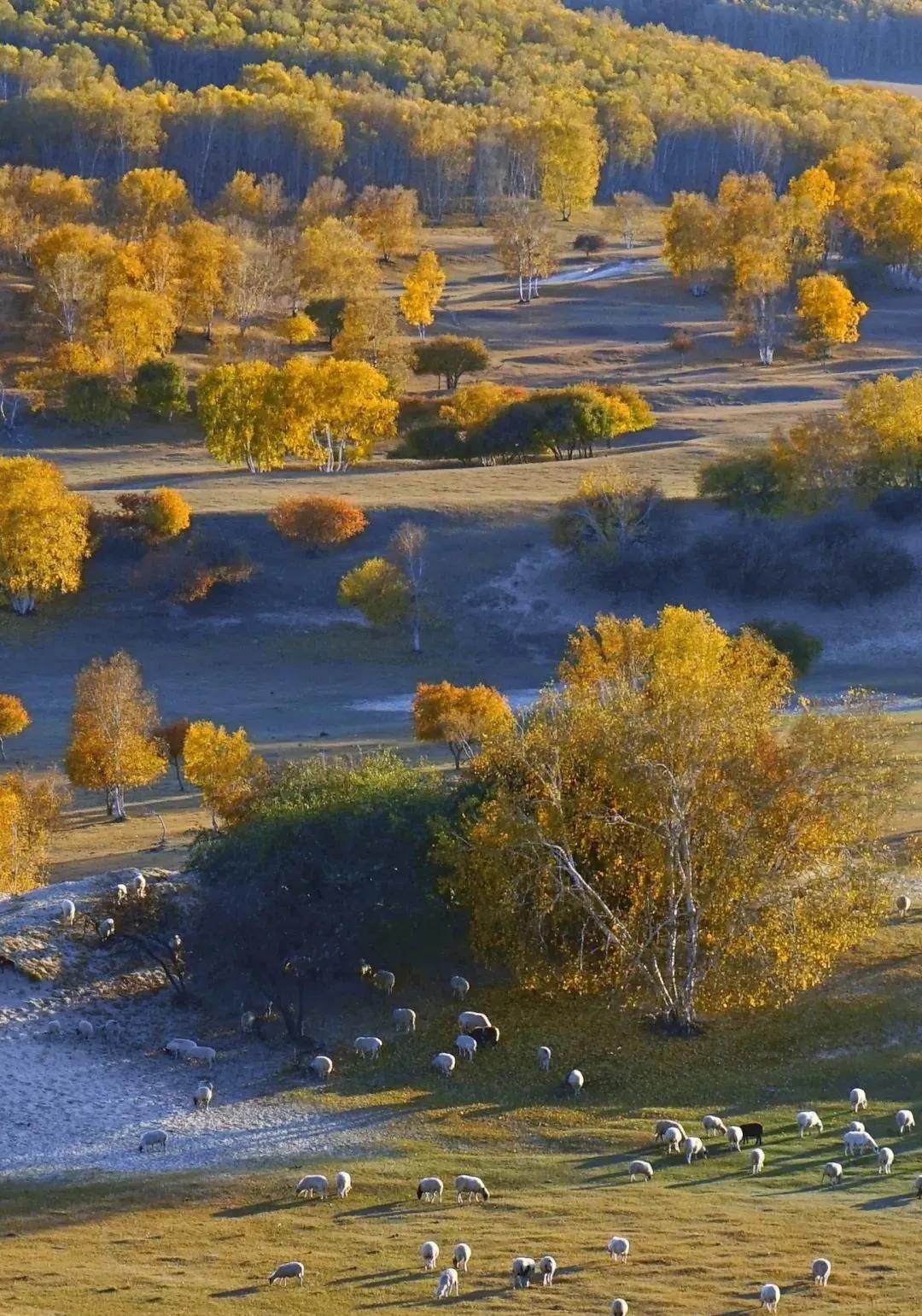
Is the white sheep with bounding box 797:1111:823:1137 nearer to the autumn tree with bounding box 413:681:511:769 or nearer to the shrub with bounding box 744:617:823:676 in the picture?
the autumn tree with bounding box 413:681:511:769

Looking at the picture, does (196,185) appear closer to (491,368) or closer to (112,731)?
(491,368)

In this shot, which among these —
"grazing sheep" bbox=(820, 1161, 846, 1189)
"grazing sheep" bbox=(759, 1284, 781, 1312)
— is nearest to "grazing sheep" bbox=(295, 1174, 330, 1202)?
"grazing sheep" bbox=(820, 1161, 846, 1189)

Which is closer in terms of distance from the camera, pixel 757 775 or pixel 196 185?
pixel 757 775

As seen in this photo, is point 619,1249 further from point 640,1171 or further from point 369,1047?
point 369,1047

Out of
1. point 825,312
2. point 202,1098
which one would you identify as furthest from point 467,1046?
point 825,312

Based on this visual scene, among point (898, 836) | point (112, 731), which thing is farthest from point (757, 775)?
point (112, 731)
